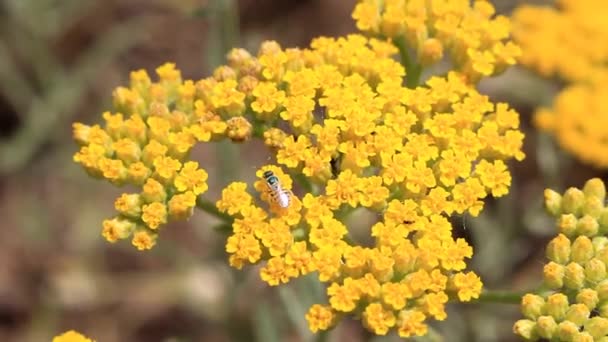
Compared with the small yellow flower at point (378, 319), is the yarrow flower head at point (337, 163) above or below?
above

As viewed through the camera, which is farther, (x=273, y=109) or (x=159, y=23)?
(x=159, y=23)

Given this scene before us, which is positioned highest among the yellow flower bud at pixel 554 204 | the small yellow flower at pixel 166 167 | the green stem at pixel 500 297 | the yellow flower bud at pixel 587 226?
the small yellow flower at pixel 166 167

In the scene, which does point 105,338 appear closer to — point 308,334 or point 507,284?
point 308,334

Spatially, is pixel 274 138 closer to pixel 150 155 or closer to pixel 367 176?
pixel 367 176

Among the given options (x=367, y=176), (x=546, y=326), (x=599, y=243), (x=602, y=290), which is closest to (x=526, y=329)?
(x=546, y=326)

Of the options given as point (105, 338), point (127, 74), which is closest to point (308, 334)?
point (105, 338)

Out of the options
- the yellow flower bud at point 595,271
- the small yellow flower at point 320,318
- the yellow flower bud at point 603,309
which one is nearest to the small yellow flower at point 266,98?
the small yellow flower at point 320,318

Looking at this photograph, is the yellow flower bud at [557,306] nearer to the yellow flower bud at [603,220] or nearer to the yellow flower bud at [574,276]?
the yellow flower bud at [574,276]
